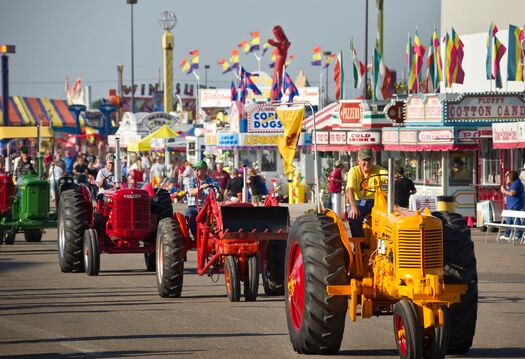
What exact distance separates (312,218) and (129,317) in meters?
3.60

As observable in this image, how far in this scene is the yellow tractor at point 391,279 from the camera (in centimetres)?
1019

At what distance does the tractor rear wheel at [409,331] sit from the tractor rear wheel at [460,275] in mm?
578

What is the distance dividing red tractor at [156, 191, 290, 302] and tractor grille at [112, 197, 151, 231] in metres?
2.78

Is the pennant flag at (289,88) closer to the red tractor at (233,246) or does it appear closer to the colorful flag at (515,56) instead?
the colorful flag at (515,56)

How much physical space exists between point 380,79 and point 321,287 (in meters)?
38.0

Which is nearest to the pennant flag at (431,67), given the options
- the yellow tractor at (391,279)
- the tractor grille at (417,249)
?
the yellow tractor at (391,279)

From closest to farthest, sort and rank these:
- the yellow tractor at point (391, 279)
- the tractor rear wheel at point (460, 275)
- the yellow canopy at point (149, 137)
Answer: the yellow tractor at point (391, 279) < the tractor rear wheel at point (460, 275) < the yellow canopy at point (149, 137)

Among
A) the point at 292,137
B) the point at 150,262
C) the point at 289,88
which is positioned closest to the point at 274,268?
the point at 292,137

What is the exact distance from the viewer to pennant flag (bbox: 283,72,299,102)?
59125 millimetres

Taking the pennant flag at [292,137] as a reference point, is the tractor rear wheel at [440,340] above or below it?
below

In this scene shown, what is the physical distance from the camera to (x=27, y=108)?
11056cm

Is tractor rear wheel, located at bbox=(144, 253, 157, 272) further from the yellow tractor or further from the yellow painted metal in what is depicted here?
the yellow painted metal

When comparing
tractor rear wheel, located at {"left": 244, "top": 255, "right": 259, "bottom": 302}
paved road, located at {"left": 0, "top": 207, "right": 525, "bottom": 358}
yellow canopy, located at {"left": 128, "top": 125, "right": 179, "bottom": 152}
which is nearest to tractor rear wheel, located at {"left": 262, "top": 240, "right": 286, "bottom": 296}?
paved road, located at {"left": 0, "top": 207, "right": 525, "bottom": 358}

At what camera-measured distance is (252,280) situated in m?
15.9
